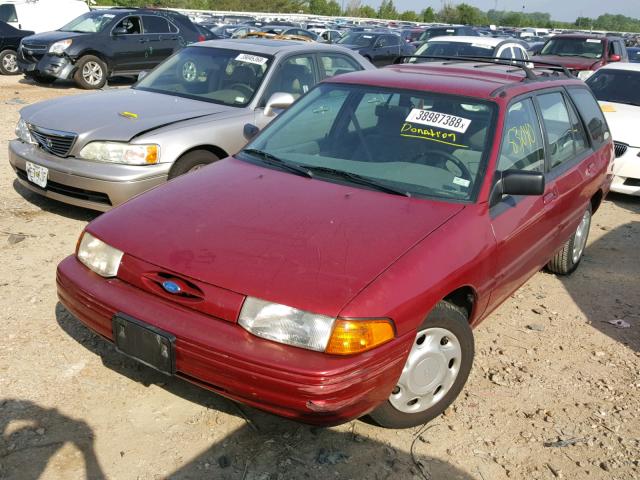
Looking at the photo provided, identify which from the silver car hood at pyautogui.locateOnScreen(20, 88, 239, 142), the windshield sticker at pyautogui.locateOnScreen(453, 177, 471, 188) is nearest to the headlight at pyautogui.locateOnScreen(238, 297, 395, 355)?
the windshield sticker at pyautogui.locateOnScreen(453, 177, 471, 188)

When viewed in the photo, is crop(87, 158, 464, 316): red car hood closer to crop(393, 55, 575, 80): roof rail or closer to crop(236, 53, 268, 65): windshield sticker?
crop(393, 55, 575, 80): roof rail

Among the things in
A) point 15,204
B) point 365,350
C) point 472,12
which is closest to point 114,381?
point 365,350

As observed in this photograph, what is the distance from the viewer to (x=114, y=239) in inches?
119

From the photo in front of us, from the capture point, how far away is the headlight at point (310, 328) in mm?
2480

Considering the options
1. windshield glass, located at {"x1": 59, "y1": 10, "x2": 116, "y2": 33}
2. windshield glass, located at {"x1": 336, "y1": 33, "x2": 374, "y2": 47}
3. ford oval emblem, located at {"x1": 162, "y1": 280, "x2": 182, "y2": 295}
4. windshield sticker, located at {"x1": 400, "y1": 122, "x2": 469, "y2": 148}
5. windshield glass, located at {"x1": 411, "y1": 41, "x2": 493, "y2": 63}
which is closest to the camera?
ford oval emblem, located at {"x1": 162, "y1": 280, "x2": 182, "y2": 295}

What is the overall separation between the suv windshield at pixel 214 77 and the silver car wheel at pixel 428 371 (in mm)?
3667

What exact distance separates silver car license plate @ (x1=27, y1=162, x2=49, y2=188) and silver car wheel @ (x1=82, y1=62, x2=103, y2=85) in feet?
29.3

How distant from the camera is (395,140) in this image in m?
3.63

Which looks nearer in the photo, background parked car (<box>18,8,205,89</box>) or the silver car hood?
the silver car hood

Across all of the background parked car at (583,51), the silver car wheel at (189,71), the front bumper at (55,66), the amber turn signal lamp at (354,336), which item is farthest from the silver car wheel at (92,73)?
the amber turn signal lamp at (354,336)

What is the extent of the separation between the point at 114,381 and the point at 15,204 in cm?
333

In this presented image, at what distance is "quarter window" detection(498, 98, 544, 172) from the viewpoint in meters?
3.59

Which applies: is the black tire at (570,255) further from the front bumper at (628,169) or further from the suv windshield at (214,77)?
the suv windshield at (214,77)

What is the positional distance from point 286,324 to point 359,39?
1730 centimetres
